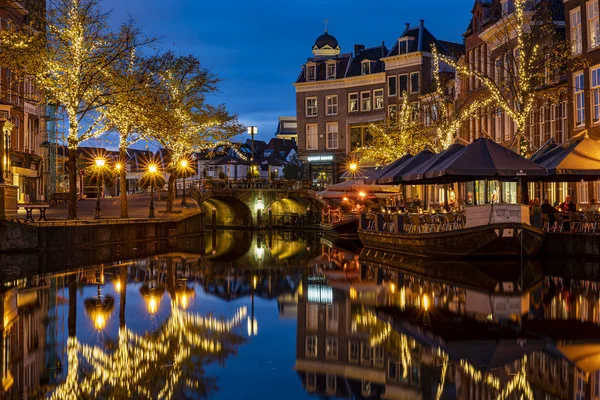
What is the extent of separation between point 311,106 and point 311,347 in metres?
69.3

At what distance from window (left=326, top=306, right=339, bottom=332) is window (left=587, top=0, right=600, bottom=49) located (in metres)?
23.0

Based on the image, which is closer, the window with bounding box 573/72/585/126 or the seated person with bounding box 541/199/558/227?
the seated person with bounding box 541/199/558/227

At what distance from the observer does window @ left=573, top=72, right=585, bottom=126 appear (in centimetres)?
3441

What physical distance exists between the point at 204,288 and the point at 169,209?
108 feet

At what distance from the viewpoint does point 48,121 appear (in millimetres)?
→ 63156

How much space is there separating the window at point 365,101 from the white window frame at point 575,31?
1588 inches

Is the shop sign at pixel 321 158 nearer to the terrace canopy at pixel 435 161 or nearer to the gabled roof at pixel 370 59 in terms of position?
the gabled roof at pixel 370 59

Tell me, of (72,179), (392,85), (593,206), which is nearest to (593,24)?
(593,206)

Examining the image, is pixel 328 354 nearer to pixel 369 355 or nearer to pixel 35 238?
pixel 369 355

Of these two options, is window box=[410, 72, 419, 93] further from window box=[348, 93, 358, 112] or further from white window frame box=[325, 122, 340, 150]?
white window frame box=[325, 122, 340, 150]

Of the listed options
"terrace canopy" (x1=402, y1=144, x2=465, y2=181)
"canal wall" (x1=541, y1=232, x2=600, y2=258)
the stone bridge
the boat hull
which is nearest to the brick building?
the stone bridge

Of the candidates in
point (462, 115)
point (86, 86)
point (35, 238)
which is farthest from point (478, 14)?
point (35, 238)

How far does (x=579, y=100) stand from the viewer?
34.7 m

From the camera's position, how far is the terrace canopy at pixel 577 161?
27.5 m
